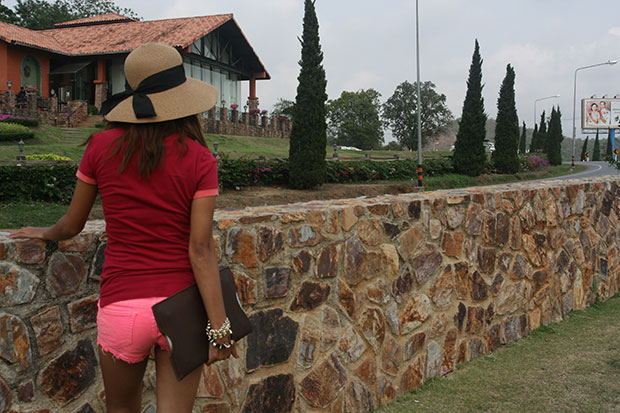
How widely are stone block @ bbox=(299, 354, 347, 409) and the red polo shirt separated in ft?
5.42

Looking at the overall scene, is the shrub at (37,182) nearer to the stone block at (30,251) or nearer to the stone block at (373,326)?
the stone block at (373,326)

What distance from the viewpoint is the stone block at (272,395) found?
118 inches

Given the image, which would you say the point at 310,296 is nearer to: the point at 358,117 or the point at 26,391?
the point at 26,391

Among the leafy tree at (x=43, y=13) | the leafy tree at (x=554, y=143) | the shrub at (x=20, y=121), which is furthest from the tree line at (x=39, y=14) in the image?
the leafy tree at (x=554, y=143)

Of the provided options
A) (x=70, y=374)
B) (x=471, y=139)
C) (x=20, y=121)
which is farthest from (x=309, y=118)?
(x=70, y=374)

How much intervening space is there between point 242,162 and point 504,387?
Answer: 13.9 m

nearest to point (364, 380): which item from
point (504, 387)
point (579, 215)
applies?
point (504, 387)

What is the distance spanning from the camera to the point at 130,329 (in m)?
1.82

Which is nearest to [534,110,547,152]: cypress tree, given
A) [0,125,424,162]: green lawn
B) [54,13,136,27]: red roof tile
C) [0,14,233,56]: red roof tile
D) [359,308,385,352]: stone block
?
[0,125,424,162]: green lawn

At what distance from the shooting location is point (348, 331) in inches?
137

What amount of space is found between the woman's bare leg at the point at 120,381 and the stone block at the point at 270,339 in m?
1.07

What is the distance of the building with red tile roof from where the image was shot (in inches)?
1053

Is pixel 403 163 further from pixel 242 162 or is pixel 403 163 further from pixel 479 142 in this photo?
pixel 242 162

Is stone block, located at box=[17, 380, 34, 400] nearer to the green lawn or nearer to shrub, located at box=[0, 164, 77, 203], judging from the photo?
the green lawn
